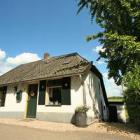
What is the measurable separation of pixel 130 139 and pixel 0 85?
1432 centimetres

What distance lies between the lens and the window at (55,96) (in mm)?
15352

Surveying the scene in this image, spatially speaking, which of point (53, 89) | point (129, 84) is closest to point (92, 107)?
point (53, 89)

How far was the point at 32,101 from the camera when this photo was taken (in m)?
16.9

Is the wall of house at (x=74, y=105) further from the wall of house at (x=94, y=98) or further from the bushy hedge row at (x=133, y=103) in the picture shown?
the bushy hedge row at (x=133, y=103)

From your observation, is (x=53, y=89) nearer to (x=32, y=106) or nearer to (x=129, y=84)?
(x=32, y=106)

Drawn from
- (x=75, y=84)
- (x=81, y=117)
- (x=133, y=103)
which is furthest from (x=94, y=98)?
(x=133, y=103)

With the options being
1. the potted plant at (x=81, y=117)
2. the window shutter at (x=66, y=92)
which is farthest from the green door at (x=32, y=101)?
the potted plant at (x=81, y=117)

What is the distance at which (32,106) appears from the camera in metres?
16.7

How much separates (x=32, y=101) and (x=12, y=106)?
2.51 m

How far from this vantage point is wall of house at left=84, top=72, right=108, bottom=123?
47.8 ft

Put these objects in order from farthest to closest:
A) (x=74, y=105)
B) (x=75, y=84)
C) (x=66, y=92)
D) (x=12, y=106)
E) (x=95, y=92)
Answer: (x=12, y=106)
(x=95, y=92)
(x=66, y=92)
(x=75, y=84)
(x=74, y=105)

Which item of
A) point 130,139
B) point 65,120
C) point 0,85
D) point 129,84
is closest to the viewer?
point 130,139

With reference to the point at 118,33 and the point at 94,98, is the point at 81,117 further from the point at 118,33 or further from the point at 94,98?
the point at 118,33

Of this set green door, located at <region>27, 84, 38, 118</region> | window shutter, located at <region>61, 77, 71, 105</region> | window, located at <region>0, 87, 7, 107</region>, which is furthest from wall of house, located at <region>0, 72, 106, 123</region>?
window, located at <region>0, 87, 7, 107</region>
